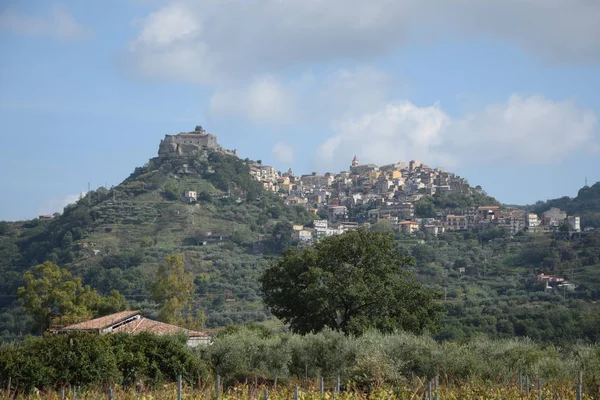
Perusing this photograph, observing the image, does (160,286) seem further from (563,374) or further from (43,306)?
(563,374)

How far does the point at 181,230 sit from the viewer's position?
11362cm

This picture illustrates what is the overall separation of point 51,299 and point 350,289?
18.2m

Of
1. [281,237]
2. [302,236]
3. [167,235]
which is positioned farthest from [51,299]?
[302,236]

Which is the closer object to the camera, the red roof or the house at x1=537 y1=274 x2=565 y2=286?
the red roof

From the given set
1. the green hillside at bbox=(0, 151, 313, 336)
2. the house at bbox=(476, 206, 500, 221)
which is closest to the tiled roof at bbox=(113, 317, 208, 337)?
the green hillside at bbox=(0, 151, 313, 336)

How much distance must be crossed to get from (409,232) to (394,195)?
114 ft

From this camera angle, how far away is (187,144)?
155 meters

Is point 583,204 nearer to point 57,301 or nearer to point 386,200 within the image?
point 386,200

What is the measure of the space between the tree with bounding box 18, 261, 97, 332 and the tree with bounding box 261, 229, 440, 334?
467 inches

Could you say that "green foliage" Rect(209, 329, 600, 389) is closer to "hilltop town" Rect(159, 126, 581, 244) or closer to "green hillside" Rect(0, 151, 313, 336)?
"green hillside" Rect(0, 151, 313, 336)

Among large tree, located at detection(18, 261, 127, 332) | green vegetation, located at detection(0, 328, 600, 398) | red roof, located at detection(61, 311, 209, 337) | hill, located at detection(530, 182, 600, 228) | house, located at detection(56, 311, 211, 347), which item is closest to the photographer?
green vegetation, located at detection(0, 328, 600, 398)

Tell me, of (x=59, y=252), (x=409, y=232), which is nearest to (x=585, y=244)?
(x=409, y=232)

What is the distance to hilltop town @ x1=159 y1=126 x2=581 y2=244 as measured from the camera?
13050 cm

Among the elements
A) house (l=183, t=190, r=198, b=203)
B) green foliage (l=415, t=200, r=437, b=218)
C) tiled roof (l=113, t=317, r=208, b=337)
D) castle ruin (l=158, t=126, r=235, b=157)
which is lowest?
tiled roof (l=113, t=317, r=208, b=337)
